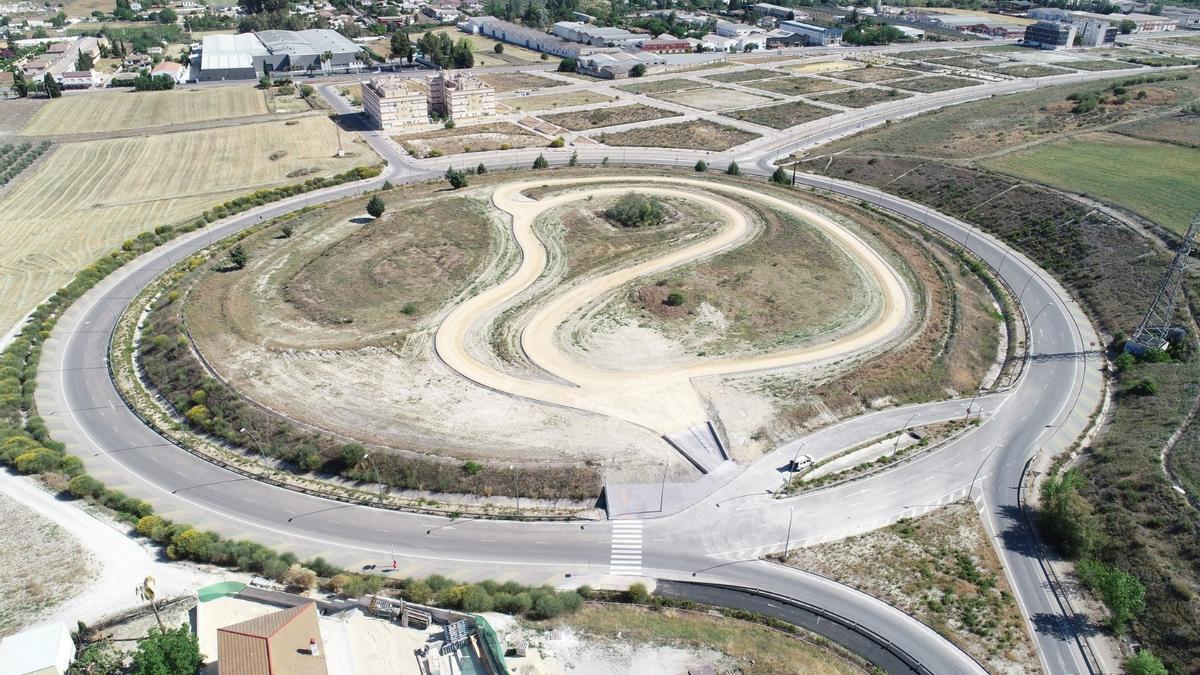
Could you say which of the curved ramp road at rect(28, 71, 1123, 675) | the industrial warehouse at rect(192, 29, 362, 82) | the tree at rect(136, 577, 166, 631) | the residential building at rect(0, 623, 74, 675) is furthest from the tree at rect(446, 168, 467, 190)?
the industrial warehouse at rect(192, 29, 362, 82)

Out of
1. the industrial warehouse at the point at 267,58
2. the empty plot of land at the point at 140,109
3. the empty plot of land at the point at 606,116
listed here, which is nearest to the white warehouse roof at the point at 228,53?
the industrial warehouse at the point at 267,58

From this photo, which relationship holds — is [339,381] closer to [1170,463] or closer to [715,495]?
[715,495]

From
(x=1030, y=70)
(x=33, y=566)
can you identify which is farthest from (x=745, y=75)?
(x=33, y=566)

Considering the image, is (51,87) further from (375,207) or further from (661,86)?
(661,86)

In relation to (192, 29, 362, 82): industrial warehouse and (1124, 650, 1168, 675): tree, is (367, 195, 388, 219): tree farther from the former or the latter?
(192, 29, 362, 82): industrial warehouse

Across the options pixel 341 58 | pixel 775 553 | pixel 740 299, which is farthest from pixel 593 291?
pixel 341 58

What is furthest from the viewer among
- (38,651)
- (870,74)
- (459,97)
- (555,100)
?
(870,74)
